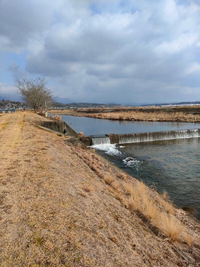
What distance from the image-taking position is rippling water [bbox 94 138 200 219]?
29.5ft

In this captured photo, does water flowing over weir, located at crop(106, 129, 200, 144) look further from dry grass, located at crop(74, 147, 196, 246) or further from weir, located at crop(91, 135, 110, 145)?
dry grass, located at crop(74, 147, 196, 246)

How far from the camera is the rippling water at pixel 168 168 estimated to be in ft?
29.5

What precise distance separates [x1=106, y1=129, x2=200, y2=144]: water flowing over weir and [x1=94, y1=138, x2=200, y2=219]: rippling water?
104 inches

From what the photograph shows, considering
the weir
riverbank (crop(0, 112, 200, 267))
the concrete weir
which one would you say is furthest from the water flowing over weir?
riverbank (crop(0, 112, 200, 267))

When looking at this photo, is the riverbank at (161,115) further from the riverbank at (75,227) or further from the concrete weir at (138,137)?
the riverbank at (75,227)

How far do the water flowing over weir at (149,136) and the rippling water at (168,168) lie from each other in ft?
8.63

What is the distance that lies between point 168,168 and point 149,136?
11.2 meters

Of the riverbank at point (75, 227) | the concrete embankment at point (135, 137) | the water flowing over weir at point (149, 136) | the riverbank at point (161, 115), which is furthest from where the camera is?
the riverbank at point (161, 115)

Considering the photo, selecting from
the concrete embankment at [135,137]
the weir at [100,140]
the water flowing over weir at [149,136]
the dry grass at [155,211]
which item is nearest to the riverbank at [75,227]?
the dry grass at [155,211]

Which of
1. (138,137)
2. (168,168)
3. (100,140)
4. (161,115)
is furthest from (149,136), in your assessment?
(161,115)

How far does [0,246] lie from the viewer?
2766 millimetres

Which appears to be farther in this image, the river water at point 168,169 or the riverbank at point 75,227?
the river water at point 168,169

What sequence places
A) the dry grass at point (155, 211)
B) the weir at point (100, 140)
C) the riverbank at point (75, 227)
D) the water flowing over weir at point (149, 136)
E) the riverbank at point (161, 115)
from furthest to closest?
the riverbank at point (161, 115), the water flowing over weir at point (149, 136), the weir at point (100, 140), the dry grass at point (155, 211), the riverbank at point (75, 227)

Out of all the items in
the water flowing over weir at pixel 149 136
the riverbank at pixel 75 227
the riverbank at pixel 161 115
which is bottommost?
the water flowing over weir at pixel 149 136
